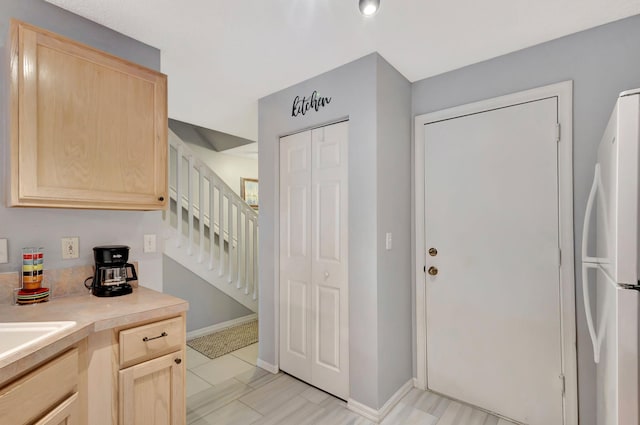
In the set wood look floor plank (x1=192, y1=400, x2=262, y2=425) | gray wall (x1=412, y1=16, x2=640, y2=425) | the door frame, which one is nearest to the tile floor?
wood look floor plank (x1=192, y1=400, x2=262, y2=425)

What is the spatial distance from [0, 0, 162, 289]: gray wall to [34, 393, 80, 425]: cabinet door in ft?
2.40

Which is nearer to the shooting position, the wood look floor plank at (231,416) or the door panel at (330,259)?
the wood look floor plank at (231,416)

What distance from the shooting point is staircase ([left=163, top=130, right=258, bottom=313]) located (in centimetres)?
336

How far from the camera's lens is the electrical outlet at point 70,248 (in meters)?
1.69

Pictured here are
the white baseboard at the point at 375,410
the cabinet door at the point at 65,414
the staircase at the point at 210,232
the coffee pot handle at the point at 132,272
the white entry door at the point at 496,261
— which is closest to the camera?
the cabinet door at the point at 65,414

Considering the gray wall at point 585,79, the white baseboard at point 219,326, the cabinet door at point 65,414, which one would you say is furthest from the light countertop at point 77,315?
the gray wall at point 585,79

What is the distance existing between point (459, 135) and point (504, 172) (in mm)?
411

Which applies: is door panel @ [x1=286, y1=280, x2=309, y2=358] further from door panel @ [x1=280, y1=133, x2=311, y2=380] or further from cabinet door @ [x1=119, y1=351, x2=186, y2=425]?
cabinet door @ [x1=119, y1=351, x2=186, y2=425]

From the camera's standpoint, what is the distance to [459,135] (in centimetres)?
227

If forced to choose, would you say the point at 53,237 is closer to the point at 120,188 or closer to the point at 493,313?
the point at 120,188

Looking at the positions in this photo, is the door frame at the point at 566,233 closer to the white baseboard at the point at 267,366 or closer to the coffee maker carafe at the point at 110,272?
the white baseboard at the point at 267,366

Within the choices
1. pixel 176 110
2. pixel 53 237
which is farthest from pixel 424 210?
pixel 176 110

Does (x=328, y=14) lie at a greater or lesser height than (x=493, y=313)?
greater

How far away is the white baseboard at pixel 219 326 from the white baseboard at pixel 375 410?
6.92 ft
